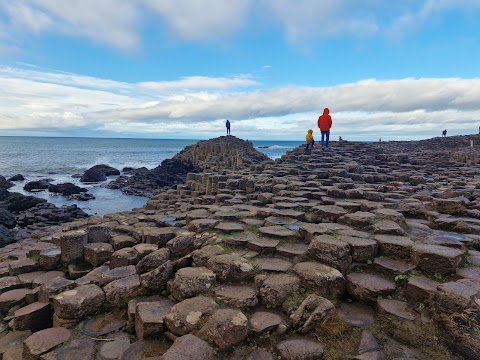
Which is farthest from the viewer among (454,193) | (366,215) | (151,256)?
(454,193)

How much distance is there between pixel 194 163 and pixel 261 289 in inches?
1204

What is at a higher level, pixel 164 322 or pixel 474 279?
pixel 474 279

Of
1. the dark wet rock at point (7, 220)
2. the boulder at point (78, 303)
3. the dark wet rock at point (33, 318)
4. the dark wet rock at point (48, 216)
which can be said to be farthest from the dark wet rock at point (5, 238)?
the boulder at point (78, 303)

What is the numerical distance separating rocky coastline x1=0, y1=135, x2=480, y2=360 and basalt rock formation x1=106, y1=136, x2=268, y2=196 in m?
20.1

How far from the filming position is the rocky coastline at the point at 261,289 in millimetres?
2971

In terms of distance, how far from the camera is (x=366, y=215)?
5570mm

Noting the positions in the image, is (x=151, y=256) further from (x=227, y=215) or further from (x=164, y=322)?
(x=227, y=215)

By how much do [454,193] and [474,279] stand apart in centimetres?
478

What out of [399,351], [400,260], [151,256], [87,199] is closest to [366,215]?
[400,260]

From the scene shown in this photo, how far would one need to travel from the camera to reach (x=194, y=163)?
111ft

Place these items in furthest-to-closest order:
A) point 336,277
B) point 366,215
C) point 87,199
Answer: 1. point 87,199
2. point 366,215
3. point 336,277

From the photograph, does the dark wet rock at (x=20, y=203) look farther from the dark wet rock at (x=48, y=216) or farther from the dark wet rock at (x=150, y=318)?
the dark wet rock at (x=150, y=318)

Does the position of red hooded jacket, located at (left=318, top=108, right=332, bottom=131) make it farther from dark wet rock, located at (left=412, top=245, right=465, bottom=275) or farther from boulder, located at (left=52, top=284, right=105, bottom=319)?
boulder, located at (left=52, top=284, right=105, bottom=319)

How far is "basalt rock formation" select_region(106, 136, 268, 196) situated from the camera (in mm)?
27837
